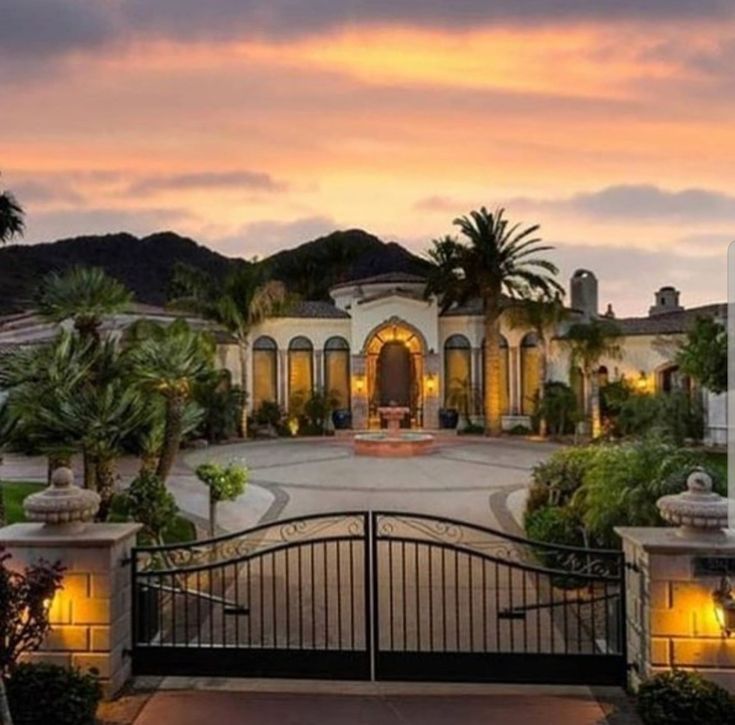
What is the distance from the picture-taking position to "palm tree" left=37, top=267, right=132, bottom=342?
1048 centimetres

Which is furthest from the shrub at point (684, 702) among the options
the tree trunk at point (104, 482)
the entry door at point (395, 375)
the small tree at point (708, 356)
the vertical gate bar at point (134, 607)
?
the entry door at point (395, 375)

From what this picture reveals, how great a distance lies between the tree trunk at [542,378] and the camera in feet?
89.9

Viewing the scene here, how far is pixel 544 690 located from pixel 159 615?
362cm

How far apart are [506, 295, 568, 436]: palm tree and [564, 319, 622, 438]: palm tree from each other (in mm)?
806

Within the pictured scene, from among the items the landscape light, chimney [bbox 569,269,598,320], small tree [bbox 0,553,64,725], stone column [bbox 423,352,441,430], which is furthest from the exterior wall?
chimney [bbox 569,269,598,320]

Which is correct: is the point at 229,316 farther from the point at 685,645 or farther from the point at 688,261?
the point at 685,645

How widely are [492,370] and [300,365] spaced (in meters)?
8.23

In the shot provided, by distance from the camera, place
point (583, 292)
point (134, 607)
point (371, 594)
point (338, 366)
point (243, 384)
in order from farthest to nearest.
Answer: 1. point (338, 366)
2. point (583, 292)
3. point (243, 384)
4. point (134, 607)
5. point (371, 594)

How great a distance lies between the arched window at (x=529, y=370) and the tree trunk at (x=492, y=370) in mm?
1850

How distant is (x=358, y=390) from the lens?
30.4 meters

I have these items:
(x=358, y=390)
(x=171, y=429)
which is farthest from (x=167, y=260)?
(x=171, y=429)

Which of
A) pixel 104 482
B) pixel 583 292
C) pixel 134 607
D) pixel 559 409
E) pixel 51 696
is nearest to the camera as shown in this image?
pixel 51 696

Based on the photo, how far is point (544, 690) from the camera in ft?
19.2

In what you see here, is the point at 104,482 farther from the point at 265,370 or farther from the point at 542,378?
the point at 542,378
